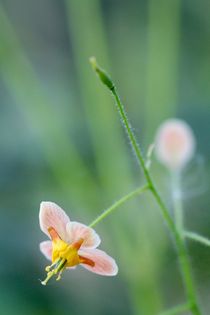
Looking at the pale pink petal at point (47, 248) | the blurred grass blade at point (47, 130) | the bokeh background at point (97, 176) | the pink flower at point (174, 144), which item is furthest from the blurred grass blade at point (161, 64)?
the pale pink petal at point (47, 248)

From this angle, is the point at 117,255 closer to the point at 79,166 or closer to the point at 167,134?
the point at 79,166

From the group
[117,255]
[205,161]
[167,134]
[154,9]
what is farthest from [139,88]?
[167,134]

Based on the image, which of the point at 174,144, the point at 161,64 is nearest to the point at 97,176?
the point at 161,64

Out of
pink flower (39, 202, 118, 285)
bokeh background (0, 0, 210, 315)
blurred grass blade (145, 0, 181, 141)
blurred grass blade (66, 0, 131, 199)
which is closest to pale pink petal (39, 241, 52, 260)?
pink flower (39, 202, 118, 285)

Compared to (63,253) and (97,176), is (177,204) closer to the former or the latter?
(63,253)

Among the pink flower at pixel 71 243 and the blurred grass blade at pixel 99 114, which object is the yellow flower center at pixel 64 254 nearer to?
the pink flower at pixel 71 243
